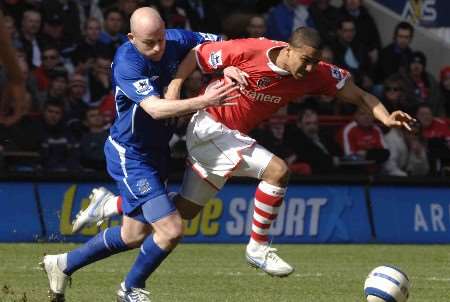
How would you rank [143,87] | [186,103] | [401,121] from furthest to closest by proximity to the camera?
[401,121], [143,87], [186,103]

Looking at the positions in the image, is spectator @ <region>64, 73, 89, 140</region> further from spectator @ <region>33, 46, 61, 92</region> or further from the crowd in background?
spectator @ <region>33, 46, 61, 92</region>

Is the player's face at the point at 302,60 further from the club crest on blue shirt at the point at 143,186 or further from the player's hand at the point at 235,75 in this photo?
the club crest on blue shirt at the point at 143,186

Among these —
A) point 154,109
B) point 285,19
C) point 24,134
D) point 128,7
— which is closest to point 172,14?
point 128,7

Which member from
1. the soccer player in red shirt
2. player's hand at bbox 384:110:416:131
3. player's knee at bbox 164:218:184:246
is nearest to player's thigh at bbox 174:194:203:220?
the soccer player in red shirt

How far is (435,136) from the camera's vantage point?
57.8 feet

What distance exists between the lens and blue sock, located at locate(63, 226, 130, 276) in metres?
9.38

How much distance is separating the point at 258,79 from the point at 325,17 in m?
9.69

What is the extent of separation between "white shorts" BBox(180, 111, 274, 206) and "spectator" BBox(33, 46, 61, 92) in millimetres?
7330

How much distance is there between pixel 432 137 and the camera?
17594 mm

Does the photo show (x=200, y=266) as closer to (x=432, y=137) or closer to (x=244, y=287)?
(x=244, y=287)

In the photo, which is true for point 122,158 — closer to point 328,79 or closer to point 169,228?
point 169,228

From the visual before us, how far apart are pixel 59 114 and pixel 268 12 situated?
182 inches

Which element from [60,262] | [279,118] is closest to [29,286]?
[60,262]

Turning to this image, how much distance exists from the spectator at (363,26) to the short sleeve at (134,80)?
10.5 m
